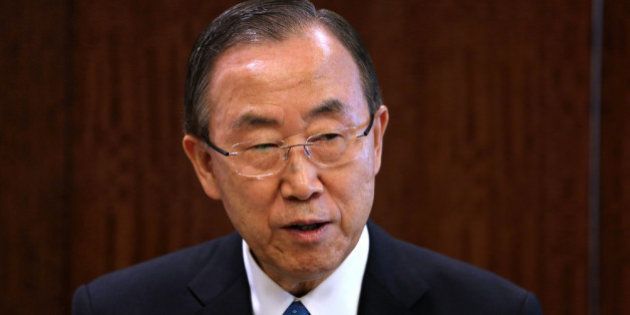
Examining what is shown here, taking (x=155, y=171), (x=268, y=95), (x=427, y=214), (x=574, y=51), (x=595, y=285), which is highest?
(x=268, y=95)

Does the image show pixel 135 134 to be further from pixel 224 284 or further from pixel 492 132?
pixel 492 132

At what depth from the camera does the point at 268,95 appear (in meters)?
1.67

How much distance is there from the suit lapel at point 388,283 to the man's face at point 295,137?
6.2 inches

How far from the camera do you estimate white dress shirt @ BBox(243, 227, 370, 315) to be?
186cm

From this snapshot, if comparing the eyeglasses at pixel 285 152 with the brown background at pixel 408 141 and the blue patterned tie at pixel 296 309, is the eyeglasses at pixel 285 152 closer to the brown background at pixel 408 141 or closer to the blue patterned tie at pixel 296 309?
the blue patterned tie at pixel 296 309

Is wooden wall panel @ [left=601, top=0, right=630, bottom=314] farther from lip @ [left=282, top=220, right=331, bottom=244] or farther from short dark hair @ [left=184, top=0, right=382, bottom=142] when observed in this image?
lip @ [left=282, top=220, right=331, bottom=244]

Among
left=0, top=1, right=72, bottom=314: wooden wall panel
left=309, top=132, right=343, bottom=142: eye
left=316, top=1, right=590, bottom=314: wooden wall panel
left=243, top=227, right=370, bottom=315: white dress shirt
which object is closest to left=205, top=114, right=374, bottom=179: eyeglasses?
left=309, top=132, right=343, bottom=142: eye

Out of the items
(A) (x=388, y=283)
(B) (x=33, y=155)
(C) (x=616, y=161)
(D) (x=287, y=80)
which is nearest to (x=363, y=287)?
(A) (x=388, y=283)

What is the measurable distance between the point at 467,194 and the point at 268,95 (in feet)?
3.42

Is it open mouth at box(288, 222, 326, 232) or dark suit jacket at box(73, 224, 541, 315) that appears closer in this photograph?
open mouth at box(288, 222, 326, 232)

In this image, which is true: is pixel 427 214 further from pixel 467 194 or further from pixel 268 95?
pixel 268 95

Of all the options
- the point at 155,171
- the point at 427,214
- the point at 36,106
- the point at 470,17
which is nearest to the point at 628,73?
the point at 470,17

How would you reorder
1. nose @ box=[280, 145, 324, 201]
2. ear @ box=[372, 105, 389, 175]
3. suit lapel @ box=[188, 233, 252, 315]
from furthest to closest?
suit lapel @ box=[188, 233, 252, 315] → ear @ box=[372, 105, 389, 175] → nose @ box=[280, 145, 324, 201]

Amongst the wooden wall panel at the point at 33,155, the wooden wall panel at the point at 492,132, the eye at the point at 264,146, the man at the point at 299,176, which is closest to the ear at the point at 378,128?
the man at the point at 299,176
